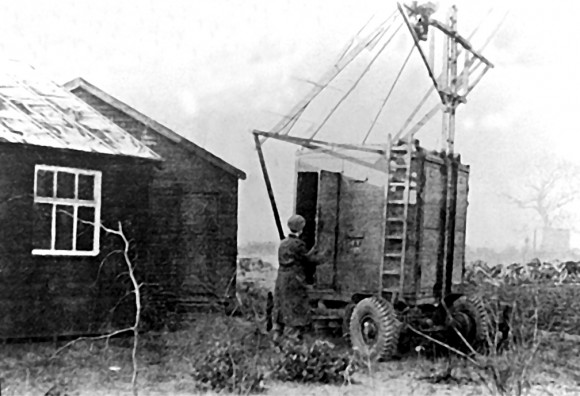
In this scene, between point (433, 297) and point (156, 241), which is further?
point (433, 297)

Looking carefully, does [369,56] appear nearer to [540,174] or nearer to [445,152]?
[445,152]

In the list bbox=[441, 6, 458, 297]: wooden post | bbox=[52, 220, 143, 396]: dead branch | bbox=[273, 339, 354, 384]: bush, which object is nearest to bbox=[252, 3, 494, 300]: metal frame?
bbox=[441, 6, 458, 297]: wooden post

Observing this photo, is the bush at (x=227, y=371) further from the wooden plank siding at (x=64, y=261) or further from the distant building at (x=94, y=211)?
the wooden plank siding at (x=64, y=261)

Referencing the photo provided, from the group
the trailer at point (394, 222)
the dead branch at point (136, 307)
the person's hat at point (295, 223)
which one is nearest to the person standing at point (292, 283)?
the person's hat at point (295, 223)

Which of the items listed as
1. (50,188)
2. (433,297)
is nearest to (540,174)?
(433,297)

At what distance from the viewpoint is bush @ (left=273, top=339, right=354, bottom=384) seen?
4320 millimetres

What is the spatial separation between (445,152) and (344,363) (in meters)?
1.31

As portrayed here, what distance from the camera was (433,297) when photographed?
480 centimetres

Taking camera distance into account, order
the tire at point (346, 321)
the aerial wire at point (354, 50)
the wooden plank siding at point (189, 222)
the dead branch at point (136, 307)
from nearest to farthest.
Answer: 1. the dead branch at point (136, 307)
2. the wooden plank siding at point (189, 222)
3. the aerial wire at point (354, 50)
4. the tire at point (346, 321)

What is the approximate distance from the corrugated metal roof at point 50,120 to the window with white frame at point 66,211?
164 millimetres

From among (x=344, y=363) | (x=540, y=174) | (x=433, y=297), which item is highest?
(x=540, y=174)

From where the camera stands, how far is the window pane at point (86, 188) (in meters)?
4.32

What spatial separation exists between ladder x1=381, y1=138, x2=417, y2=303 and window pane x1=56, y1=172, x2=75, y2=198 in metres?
1.73

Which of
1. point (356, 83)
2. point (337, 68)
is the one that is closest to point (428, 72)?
point (356, 83)
